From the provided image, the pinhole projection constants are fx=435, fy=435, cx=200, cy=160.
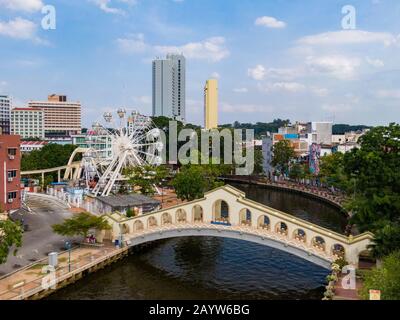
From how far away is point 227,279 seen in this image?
3559cm

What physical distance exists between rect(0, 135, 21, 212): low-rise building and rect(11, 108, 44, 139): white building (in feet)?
499

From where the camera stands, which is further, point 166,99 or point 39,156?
point 166,99

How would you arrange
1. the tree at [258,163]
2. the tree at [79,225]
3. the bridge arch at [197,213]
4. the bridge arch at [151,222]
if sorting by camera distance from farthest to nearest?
the tree at [258,163] → the bridge arch at [151,222] → the tree at [79,225] → the bridge arch at [197,213]

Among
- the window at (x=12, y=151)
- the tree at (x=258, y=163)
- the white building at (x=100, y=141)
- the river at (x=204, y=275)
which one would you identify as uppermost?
the white building at (x=100, y=141)

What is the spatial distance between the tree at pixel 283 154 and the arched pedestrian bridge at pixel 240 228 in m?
58.5

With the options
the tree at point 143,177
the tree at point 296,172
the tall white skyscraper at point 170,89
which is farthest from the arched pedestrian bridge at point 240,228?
the tall white skyscraper at point 170,89

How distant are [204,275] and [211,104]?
12735cm

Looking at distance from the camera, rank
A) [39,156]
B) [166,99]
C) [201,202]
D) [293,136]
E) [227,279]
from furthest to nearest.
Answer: [166,99] < [293,136] < [39,156] < [201,202] < [227,279]

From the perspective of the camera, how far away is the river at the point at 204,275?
3253 cm

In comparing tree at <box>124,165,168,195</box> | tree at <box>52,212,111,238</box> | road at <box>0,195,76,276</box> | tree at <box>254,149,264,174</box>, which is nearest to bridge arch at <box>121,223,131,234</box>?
tree at <box>52,212,111,238</box>

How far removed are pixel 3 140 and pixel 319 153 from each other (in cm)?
6963

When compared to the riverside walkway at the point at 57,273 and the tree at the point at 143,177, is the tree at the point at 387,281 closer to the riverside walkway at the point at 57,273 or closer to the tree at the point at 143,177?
the riverside walkway at the point at 57,273
